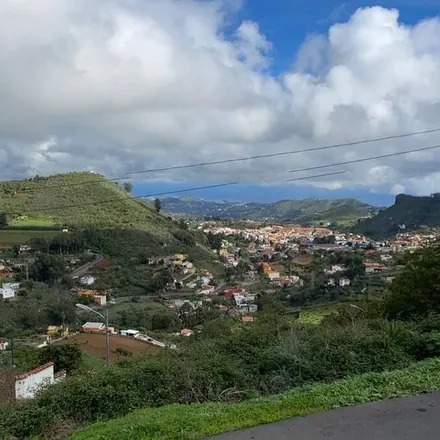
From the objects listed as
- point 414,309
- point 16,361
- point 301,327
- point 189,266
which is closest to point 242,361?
point 301,327

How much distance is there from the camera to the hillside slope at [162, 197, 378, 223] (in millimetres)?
142750

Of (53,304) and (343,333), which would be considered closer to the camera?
(343,333)

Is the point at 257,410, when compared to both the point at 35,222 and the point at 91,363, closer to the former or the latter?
the point at 91,363

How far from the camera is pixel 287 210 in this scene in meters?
191

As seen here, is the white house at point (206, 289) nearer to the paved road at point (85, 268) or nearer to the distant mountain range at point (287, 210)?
the paved road at point (85, 268)

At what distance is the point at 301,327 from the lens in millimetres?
8195

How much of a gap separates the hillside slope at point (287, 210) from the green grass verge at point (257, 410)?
124940mm

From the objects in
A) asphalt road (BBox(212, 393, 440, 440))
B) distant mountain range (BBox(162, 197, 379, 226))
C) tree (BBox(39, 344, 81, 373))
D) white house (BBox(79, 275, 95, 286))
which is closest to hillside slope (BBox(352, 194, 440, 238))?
distant mountain range (BBox(162, 197, 379, 226))

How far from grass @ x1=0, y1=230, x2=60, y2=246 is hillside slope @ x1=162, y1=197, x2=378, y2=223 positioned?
236 feet

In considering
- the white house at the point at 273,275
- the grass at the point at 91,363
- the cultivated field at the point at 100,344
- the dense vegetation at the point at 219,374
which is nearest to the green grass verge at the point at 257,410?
the dense vegetation at the point at 219,374

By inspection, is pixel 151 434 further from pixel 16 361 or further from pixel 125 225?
pixel 125 225

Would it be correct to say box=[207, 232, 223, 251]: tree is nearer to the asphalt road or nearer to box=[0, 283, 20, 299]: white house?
box=[0, 283, 20, 299]: white house

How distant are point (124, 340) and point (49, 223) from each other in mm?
43932

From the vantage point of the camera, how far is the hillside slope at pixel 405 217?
73.7 metres
